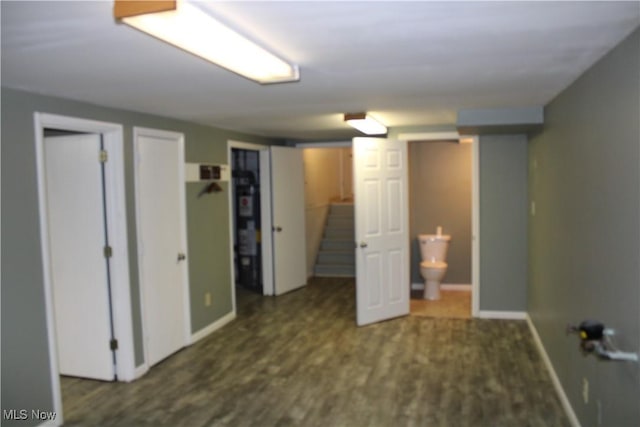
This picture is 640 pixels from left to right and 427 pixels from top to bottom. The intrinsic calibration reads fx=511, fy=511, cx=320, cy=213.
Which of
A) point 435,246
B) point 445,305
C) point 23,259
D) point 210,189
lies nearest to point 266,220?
point 210,189

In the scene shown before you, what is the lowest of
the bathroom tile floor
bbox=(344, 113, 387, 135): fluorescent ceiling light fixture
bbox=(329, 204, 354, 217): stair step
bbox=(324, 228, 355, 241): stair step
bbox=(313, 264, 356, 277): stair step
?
the bathroom tile floor

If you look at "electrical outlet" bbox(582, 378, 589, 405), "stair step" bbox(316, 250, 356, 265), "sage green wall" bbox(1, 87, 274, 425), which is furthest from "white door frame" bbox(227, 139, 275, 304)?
"electrical outlet" bbox(582, 378, 589, 405)

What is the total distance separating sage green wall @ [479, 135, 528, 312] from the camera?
214 inches

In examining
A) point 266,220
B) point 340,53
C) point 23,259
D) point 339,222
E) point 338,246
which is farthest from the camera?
point 339,222

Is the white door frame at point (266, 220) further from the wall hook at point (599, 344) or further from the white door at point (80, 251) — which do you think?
the wall hook at point (599, 344)

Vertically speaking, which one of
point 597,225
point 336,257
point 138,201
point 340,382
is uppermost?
point 138,201

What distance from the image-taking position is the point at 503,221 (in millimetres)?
5504

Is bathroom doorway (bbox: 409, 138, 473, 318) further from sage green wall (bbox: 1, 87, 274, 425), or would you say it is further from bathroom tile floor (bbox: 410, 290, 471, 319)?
sage green wall (bbox: 1, 87, 274, 425)

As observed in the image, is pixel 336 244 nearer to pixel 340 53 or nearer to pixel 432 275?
pixel 432 275

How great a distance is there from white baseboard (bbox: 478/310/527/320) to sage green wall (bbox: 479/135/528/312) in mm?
39

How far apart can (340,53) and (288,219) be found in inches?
190

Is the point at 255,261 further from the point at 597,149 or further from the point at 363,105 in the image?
the point at 597,149

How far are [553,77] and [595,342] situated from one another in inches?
62.1

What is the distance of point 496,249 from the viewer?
5.55m
